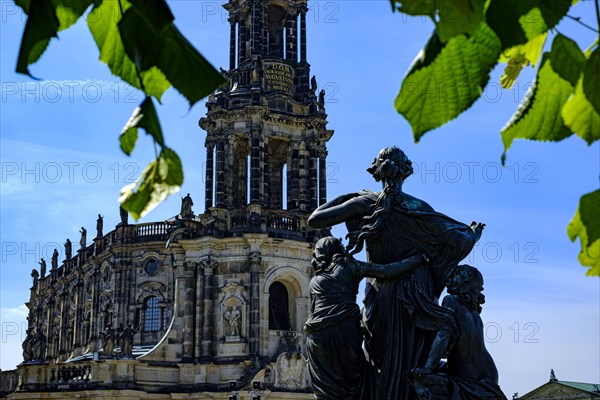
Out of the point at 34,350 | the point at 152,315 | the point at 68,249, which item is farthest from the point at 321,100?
the point at 68,249

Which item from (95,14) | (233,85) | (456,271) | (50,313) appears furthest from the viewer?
(50,313)

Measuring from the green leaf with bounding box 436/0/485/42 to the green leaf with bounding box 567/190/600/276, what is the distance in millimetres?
421

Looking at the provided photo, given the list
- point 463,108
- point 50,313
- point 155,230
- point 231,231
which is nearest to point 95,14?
point 463,108

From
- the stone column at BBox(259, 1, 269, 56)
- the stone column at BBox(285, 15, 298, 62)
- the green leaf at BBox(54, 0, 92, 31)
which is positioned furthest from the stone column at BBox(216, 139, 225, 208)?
the green leaf at BBox(54, 0, 92, 31)

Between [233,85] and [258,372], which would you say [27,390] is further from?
[233,85]

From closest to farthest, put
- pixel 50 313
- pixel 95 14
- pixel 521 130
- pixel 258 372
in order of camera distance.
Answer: pixel 521 130
pixel 95 14
pixel 258 372
pixel 50 313

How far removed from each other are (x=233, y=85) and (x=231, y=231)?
655cm

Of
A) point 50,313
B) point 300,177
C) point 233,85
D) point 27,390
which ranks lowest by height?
point 27,390

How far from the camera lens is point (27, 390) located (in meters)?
32.5

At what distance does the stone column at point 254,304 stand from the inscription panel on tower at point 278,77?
7.78m

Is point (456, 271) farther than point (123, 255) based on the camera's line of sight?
No

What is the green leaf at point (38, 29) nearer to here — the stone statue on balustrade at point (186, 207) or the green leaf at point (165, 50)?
the green leaf at point (165, 50)

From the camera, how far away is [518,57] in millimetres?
2160

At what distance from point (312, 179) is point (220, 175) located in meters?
3.92
